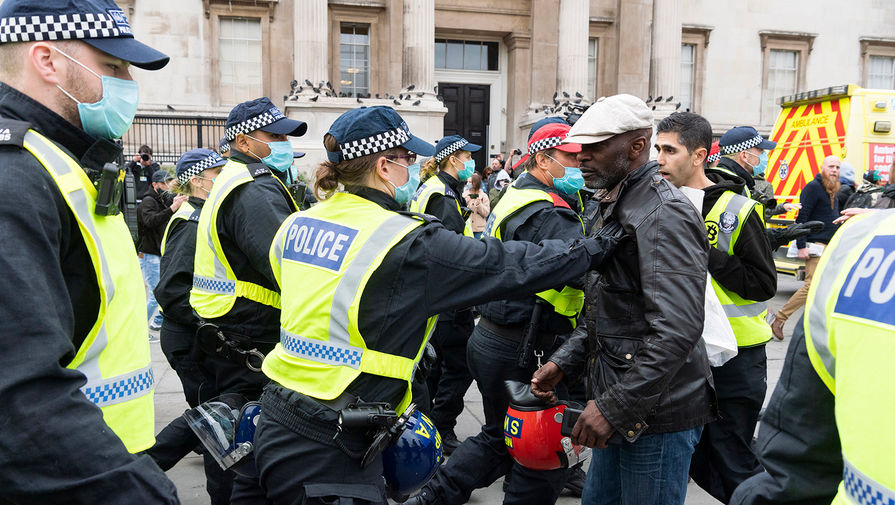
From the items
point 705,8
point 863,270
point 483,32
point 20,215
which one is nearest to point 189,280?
point 20,215

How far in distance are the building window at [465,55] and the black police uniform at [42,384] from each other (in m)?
20.1

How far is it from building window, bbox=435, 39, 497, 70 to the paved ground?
46.3ft

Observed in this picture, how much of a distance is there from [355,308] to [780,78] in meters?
24.5

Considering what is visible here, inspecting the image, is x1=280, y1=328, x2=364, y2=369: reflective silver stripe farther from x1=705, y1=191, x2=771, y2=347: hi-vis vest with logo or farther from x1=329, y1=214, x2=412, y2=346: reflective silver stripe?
x1=705, y1=191, x2=771, y2=347: hi-vis vest with logo

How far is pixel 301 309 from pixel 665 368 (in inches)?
49.9

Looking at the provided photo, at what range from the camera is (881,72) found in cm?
2386

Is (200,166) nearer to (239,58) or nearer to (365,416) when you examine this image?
(365,416)

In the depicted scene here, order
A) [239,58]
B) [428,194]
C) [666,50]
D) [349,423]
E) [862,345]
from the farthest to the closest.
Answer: [666,50] → [239,58] → [428,194] → [349,423] → [862,345]

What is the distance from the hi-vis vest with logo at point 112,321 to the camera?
171cm

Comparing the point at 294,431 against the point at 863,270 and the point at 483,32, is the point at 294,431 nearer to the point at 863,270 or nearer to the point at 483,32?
the point at 863,270

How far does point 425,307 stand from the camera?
238 cm

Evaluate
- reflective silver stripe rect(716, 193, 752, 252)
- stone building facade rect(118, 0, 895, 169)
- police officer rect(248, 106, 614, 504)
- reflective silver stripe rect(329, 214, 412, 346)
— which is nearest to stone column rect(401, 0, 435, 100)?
stone building facade rect(118, 0, 895, 169)

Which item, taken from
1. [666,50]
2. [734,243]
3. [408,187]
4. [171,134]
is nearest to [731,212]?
[734,243]

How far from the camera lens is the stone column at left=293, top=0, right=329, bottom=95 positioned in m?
17.3
